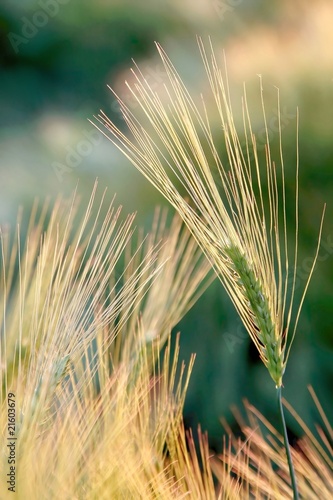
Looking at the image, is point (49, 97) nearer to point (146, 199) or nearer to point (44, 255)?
point (146, 199)

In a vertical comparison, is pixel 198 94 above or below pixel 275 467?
above

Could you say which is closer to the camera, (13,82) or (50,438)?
(50,438)

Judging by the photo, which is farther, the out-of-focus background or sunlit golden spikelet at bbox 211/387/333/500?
the out-of-focus background

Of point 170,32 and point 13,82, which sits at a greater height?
point 170,32

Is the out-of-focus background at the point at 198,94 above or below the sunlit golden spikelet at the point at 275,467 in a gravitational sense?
above

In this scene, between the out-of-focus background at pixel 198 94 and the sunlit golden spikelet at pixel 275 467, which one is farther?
the out-of-focus background at pixel 198 94

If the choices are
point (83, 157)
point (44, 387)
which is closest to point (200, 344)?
point (83, 157)

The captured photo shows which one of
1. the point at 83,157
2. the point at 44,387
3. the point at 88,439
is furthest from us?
the point at 83,157

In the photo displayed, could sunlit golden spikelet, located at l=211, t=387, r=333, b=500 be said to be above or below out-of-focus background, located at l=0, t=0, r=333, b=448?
below
